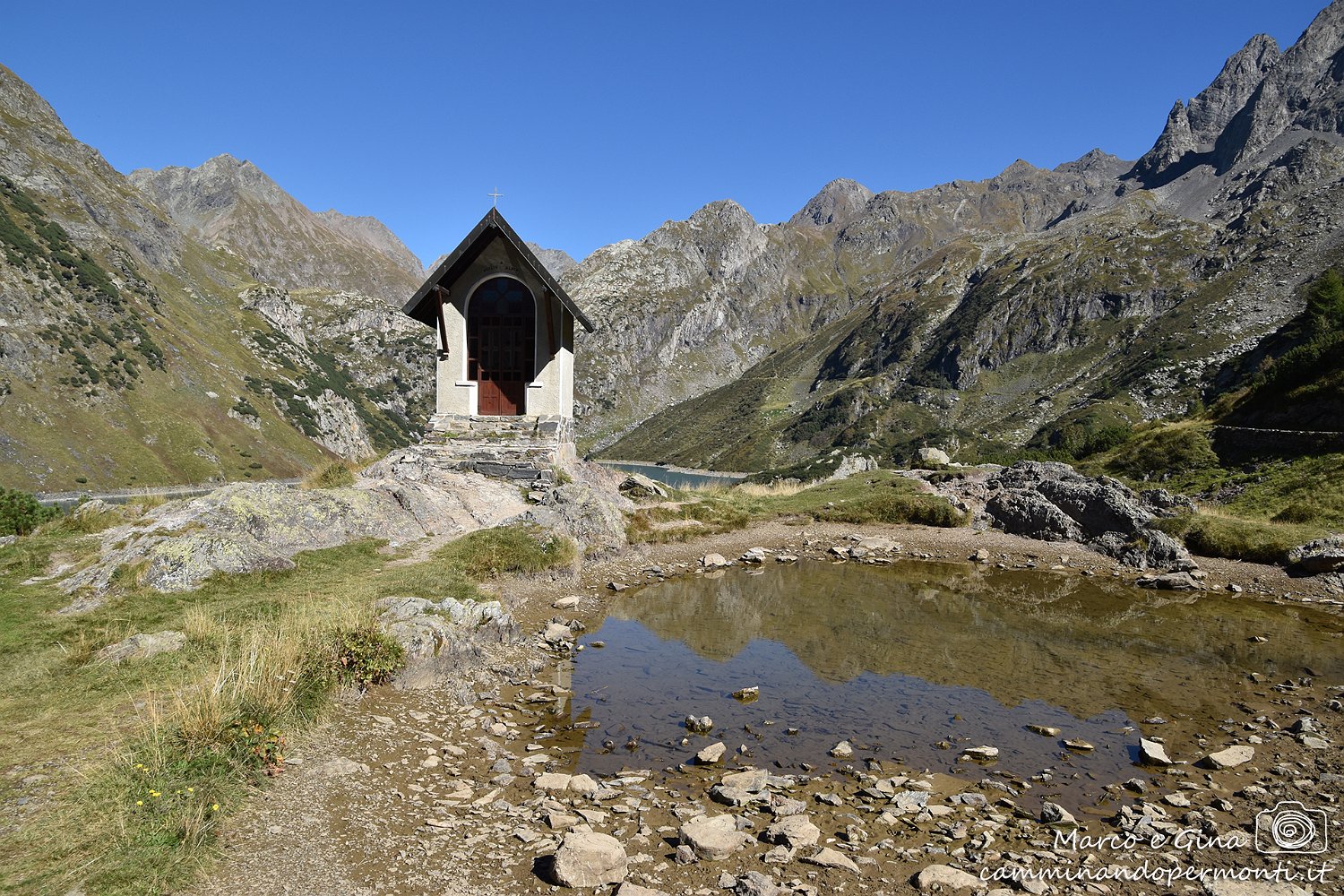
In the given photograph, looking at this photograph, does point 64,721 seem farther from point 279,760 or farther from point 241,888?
point 241,888

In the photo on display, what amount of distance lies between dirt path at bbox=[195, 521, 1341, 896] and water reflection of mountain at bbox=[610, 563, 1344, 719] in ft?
7.79

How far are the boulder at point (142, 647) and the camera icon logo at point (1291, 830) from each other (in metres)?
13.5

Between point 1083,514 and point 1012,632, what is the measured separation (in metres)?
13.3

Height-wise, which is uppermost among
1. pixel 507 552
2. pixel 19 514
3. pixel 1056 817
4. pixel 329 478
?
pixel 329 478

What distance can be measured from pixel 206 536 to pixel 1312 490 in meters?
36.5

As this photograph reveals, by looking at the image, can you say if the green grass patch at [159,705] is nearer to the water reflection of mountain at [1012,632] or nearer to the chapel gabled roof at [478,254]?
the water reflection of mountain at [1012,632]

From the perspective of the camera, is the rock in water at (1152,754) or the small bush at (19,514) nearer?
the rock in water at (1152,754)

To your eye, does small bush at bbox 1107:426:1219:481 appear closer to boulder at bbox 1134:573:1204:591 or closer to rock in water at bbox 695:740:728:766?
boulder at bbox 1134:573:1204:591

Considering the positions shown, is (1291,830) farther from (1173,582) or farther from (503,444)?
(503,444)

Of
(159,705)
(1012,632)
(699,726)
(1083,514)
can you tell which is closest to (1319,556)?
(1083,514)

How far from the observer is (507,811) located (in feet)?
23.0

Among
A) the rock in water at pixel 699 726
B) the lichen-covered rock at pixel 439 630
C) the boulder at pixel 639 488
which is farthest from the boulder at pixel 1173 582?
the lichen-covered rock at pixel 439 630

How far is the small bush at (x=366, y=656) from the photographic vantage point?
9.52m

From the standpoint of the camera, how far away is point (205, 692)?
281 inches
